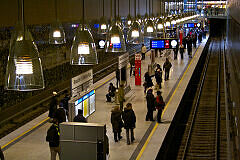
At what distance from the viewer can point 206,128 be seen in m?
20.8

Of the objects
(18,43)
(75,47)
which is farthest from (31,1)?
(18,43)

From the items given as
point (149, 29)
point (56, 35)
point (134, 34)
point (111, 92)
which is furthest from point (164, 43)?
point (56, 35)

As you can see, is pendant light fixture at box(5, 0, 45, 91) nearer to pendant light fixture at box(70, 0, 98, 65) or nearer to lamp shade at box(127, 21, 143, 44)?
pendant light fixture at box(70, 0, 98, 65)

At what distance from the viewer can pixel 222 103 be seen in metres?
26.1

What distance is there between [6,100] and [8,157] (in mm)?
3366

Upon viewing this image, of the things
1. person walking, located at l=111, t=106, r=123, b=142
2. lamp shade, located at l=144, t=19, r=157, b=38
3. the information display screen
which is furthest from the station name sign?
person walking, located at l=111, t=106, r=123, b=142

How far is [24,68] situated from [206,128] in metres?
16.8

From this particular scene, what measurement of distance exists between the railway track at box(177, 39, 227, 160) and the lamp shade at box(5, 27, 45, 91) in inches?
439

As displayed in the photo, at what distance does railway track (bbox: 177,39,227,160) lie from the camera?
1659 cm

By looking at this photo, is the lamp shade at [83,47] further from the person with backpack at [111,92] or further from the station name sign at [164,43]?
the station name sign at [164,43]

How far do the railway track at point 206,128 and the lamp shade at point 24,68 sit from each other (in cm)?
1116

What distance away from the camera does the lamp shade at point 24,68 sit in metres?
4.90

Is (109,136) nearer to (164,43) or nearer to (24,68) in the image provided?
(24,68)

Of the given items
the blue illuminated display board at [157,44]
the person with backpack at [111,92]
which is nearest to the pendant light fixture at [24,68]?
the person with backpack at [111,92]
